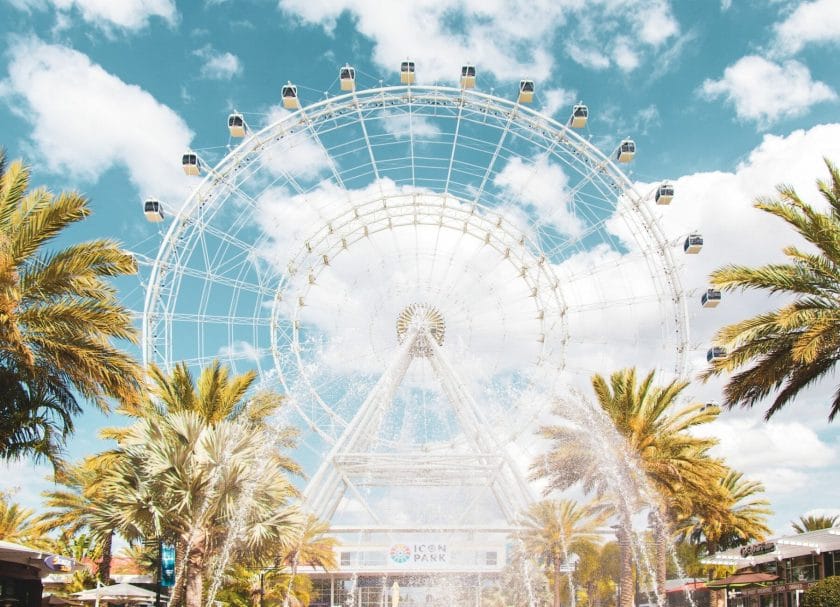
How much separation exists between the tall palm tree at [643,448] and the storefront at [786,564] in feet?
8.12

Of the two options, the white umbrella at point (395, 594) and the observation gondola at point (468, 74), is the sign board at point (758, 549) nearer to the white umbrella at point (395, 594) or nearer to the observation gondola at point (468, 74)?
the observation gondola at point (468, 74)

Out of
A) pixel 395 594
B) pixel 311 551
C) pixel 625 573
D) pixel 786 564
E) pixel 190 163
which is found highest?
pixel 190 163

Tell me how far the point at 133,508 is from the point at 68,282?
17.3 ft

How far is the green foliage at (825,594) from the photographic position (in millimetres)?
17269

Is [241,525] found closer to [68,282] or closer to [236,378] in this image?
Answer: [236,378]

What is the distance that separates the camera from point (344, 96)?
1446 inches

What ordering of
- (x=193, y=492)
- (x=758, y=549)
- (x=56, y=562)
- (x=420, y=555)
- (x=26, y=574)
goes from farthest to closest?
1. (x=420, y=555)
2. (x=758, y=549)
3. (x=26, y=574)
4. (x=56, y=562)
5. (x=193, y=492)

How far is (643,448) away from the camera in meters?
24.5

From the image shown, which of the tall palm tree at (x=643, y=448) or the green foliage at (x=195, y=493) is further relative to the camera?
the tall palm tree at (x=643, y=448)

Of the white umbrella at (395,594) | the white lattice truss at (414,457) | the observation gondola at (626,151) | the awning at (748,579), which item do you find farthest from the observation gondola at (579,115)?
the white umbrella at (395,594)

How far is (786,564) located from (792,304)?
1549 cm

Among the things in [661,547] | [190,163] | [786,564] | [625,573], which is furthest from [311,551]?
[786,564]

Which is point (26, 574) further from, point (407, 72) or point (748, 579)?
point (407, 72)

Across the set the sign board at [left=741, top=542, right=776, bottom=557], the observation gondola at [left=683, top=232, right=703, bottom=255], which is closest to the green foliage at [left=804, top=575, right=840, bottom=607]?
the sign board at [left=741, top=542, right=776, bottom=557]
